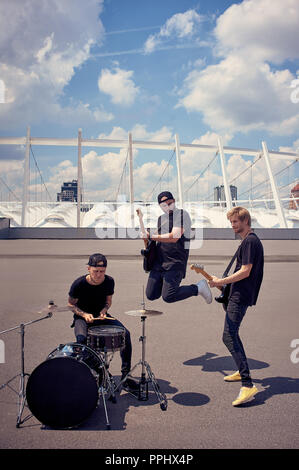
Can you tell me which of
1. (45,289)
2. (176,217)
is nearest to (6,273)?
(45,289)

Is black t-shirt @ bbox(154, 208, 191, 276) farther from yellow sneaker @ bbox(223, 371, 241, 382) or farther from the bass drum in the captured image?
the bass drum

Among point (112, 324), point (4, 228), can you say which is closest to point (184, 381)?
point (112, 324)

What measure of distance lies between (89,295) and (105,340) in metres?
0.72

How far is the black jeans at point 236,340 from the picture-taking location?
12.8 feet

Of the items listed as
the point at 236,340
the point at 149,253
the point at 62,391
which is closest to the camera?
the point at 62,391

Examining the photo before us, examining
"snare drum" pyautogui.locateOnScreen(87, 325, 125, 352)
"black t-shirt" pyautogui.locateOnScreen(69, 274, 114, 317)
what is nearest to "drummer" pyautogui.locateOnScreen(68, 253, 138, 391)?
"black t-shirt" pyautogui.locateOnScreen(69, 274, 114, 317)

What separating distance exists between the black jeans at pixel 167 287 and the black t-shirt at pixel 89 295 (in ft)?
3.85

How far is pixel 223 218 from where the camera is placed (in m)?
56.1

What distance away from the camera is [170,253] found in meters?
5.39

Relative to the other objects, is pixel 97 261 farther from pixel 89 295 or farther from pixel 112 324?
pixel 112 324

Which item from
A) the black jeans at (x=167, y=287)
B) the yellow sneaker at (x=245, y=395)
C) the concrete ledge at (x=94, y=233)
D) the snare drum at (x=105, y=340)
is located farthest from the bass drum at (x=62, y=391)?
the concrete ledge at (x=94, y=233)

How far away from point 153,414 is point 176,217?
2485 mm

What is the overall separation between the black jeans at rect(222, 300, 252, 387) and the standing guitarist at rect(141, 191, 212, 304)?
1438mm
